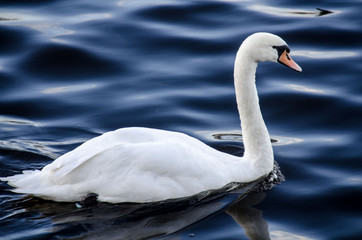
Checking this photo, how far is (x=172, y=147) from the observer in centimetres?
762

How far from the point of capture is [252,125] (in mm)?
8445

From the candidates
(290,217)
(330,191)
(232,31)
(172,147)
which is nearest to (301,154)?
(330,191)

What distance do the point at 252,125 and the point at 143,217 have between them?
1.87m

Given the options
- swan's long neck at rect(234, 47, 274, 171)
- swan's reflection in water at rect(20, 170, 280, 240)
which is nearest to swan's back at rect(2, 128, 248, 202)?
swan's reflection in water at rect(20, 170, 280, 240)

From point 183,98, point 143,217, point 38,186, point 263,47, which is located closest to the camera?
point 143,217

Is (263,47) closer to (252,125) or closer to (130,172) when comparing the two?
(252,125)

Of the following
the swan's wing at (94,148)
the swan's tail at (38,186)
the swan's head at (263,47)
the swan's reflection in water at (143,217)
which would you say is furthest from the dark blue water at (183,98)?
the swan's head at (263,47)

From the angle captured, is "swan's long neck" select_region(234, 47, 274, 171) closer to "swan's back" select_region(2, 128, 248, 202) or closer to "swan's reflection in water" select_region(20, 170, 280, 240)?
"swan's reflection in water" select_region(20, 170, 280, 240)

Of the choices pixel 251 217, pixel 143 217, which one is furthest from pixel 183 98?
pixel 143 217

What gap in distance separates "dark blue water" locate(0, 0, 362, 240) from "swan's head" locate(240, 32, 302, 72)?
1548 mm

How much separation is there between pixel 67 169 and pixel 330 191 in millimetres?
A: 3100

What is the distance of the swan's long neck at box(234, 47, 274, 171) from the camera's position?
326 inches

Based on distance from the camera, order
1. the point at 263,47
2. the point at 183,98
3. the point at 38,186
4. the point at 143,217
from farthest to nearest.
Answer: the point at 183,98, the point at 263,47, the point at 38,186, the point at 143,217

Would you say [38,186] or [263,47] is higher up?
[263,47]
